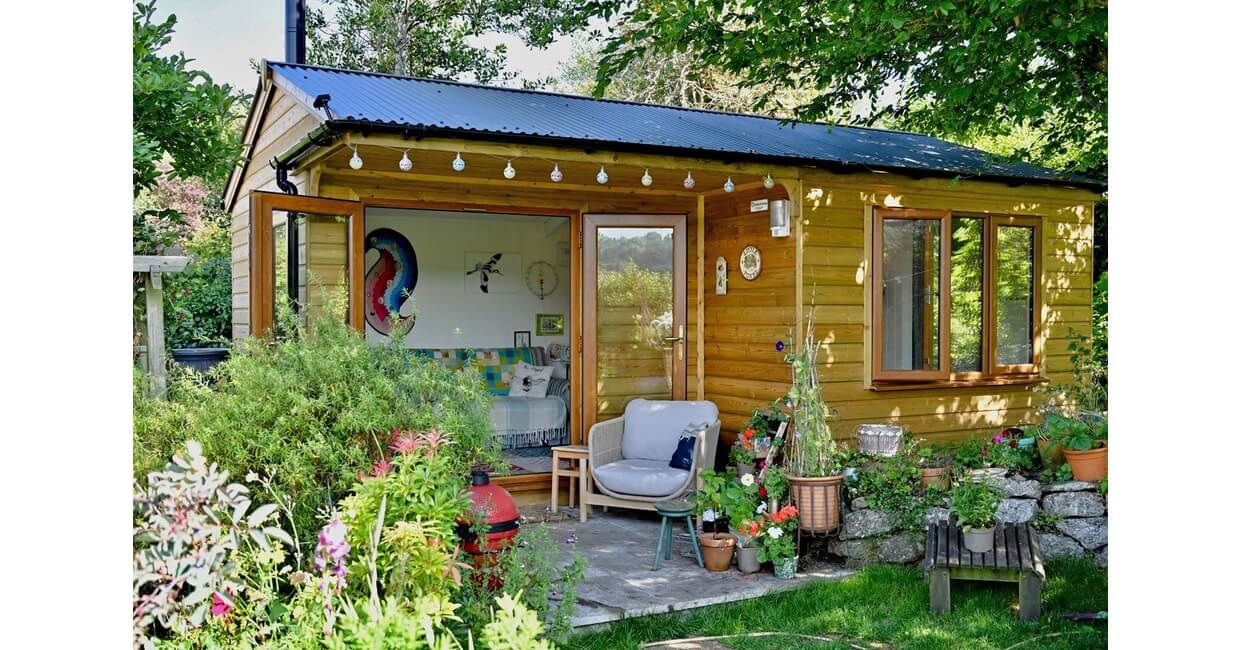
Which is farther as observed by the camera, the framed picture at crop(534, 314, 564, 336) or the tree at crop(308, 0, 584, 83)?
the tree at crop(308, 0, 584, 83)

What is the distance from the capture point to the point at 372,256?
998 cm

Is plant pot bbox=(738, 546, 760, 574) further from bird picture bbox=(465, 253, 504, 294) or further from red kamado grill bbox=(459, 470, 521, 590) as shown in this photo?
bird picture bbox=(465, 253, 504, 294)

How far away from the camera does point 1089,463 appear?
17.5 feet

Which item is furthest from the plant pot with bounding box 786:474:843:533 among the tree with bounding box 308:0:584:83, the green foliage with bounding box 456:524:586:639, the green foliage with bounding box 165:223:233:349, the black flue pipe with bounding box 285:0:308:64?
the tree with bounding box 308:0:584:83

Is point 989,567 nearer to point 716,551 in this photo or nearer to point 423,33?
point 716,551

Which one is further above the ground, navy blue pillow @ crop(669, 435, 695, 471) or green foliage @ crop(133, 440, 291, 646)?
green foliage @ crop(133, 440, 291, 646)

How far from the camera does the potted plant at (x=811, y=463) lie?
532 cm

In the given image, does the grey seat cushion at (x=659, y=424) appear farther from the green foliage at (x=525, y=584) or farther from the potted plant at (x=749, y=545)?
the green foliage at (x=525, y=584)

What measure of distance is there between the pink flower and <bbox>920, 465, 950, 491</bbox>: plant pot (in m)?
3.74

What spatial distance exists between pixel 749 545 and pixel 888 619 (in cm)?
99

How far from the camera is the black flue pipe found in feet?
30.8

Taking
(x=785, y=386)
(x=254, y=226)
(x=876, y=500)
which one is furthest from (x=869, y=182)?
(x=254, y=226)

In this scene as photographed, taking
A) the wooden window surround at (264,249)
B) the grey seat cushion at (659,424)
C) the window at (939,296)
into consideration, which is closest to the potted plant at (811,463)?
the grey seat cushion at (659,424)
